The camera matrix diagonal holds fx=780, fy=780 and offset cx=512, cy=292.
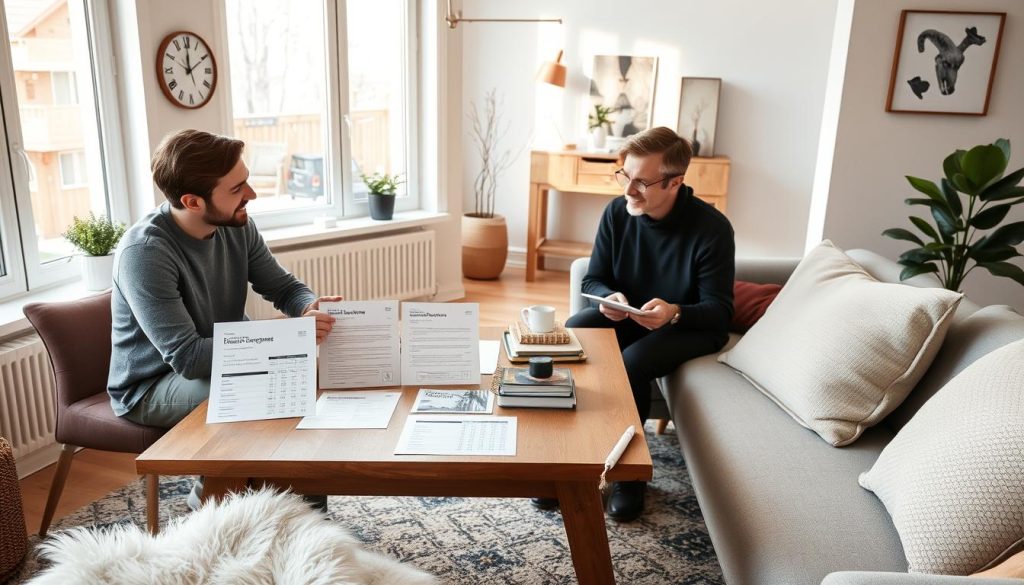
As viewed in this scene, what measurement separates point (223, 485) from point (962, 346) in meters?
1.75

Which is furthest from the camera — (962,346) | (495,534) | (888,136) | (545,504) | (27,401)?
(888,136)

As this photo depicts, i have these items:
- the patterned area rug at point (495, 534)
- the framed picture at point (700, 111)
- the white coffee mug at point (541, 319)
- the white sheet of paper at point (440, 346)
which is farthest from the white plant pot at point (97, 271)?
the framed picture at point (700, 111)

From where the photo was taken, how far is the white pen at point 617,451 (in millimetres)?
1557

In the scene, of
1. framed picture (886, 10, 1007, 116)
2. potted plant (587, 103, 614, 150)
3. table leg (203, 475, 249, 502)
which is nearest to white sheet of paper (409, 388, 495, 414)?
table leg (203, 475, 249, 502)

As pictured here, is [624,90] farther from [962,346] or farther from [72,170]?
[962,346]

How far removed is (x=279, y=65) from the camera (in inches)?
154

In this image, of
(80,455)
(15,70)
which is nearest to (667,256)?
Result: (80,455)

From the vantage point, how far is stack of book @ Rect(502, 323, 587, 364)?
2.12 meters

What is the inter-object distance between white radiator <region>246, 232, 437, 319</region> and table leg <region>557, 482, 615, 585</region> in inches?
94.9

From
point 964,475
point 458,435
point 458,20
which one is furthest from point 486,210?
point 964,475

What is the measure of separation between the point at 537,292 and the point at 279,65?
2.11m

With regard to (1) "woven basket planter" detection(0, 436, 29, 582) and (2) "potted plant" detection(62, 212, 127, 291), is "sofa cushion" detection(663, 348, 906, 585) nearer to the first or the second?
(1) "woven basket planter" detection(0, 436, 29, 582)

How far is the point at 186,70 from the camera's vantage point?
331 centimetres

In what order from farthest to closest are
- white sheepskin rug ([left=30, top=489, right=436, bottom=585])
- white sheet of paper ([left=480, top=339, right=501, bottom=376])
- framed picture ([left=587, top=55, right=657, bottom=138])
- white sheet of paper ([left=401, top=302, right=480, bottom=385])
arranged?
framed picture ([left=587, top=55, right=657, bottom=138]), white sheet of paper ([left=480, top=339, right=501, bottom=376]), white sheet of paper ([left=401, top=302, right=480, bottom=385]), white sheepskin rug ([left=30, top=489, right=436, bottom=585])
